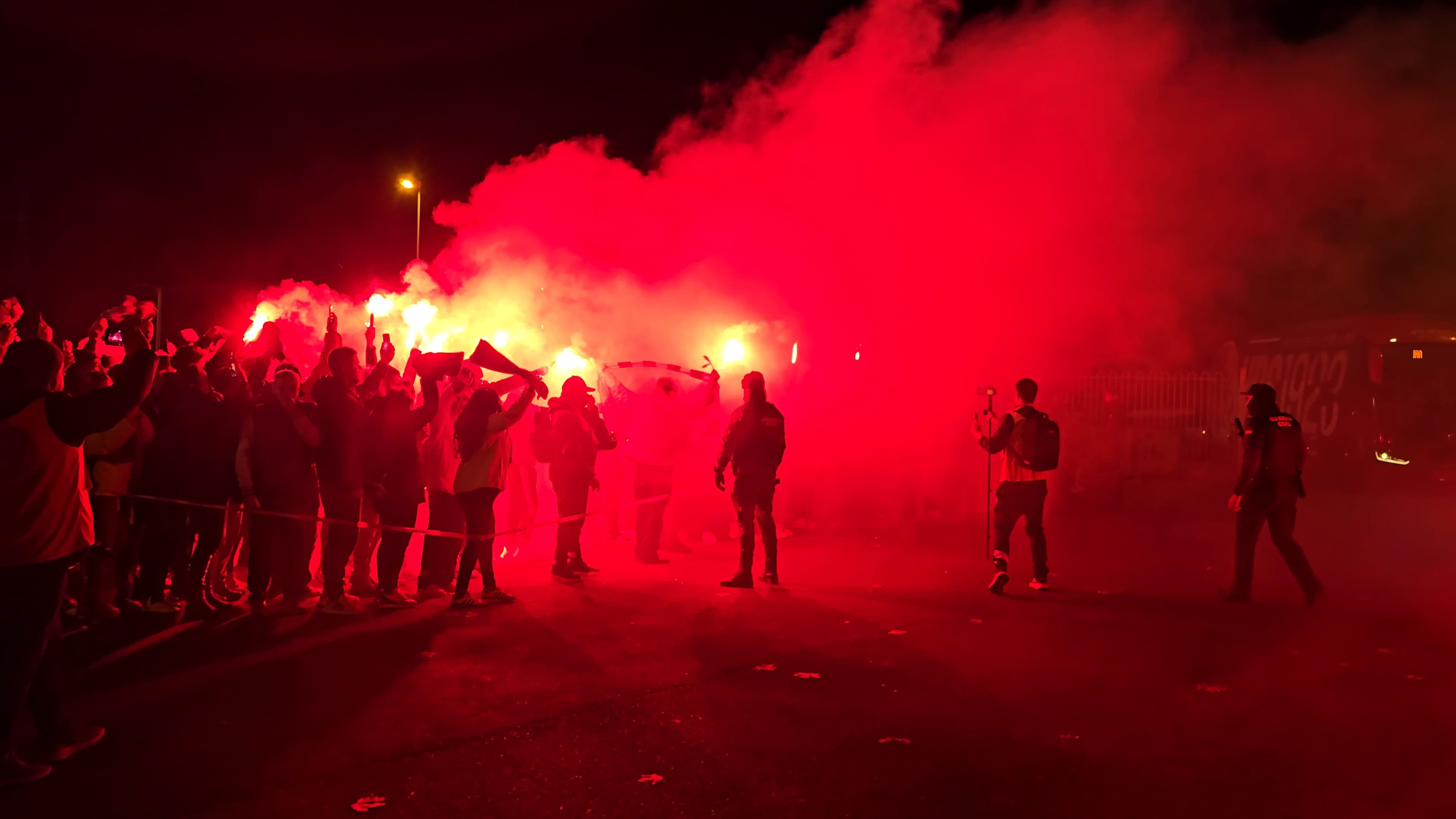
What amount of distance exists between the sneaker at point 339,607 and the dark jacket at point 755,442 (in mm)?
2995

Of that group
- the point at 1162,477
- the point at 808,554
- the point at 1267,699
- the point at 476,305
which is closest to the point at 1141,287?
the point at 1162,477

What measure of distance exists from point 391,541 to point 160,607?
59.4 inches

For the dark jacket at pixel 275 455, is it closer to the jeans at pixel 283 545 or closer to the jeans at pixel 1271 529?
the jeans at pixel 283 545

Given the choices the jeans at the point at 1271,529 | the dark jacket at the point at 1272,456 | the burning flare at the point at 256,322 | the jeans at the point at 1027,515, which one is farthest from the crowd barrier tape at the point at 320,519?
the burning flare at the point at 256,322

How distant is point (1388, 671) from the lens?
18.6ft

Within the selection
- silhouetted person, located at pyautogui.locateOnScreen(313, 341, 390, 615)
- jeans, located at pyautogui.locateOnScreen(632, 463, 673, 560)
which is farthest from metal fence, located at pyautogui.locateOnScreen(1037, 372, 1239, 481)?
silhouetted person, located at pyautogui.locateOnScreen(313, 341, 390, 615)

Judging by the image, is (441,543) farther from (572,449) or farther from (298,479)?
(572,449)

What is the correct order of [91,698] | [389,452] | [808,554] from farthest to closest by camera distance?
[808,554], [389,452], [91,698]

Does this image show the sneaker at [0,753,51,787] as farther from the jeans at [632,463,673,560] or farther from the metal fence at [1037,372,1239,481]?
the metal fence at [1037,372,1239,481]

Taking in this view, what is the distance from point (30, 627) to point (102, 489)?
2.94 meters

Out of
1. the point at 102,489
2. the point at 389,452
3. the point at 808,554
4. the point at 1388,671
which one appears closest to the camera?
→ the point at 1388,671

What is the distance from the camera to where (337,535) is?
7004 millimetres

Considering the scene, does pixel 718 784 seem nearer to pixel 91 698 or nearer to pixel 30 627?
pixel 30 627

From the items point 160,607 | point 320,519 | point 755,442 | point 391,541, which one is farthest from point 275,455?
point 755,442
